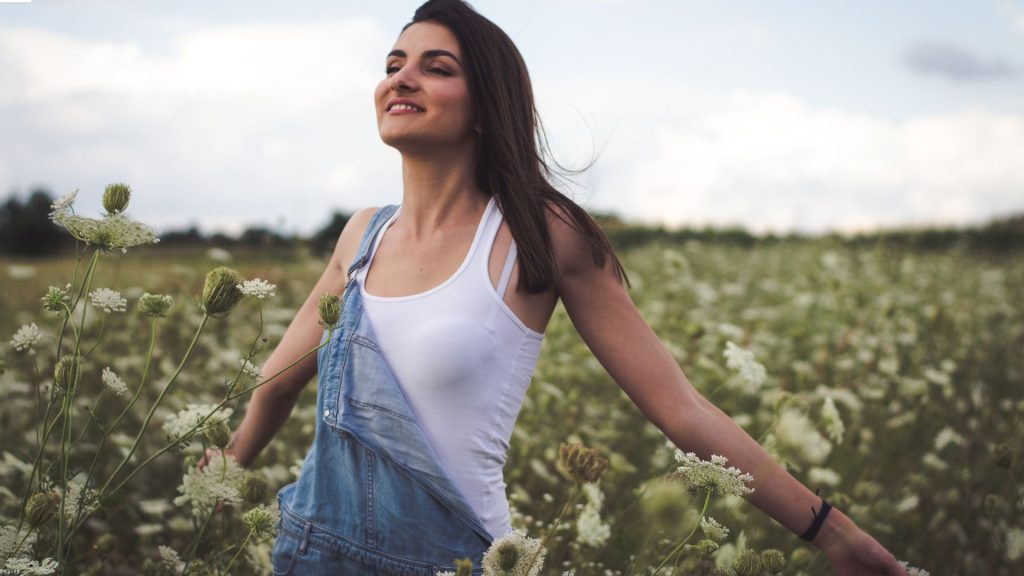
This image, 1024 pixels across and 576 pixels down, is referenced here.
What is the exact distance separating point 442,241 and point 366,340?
0.27m

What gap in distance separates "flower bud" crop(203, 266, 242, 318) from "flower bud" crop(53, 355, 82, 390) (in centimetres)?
21

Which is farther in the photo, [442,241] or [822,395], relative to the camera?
[822,395]

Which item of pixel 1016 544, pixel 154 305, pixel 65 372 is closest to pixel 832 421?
pixel 1016 544

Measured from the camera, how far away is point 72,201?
1257mm

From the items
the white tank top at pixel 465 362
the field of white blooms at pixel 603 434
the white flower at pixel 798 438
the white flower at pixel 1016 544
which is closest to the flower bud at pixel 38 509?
the field of white blooms at pixel 603 434

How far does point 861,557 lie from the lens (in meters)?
1.51

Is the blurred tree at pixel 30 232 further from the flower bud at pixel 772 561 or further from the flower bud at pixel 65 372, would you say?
the flower bud at pixel 772 561

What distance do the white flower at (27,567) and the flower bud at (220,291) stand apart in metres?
0.41

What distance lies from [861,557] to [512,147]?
1073 mm

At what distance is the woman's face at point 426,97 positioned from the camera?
1742mm

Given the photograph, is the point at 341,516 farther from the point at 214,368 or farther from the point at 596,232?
the point at 214,368

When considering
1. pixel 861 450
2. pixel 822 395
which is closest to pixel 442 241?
pixel 861 450

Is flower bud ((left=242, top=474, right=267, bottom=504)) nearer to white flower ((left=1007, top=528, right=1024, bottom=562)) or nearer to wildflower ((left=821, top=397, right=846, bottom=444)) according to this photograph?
wildflower ((left=821, top=397, right=846, bottom=444))

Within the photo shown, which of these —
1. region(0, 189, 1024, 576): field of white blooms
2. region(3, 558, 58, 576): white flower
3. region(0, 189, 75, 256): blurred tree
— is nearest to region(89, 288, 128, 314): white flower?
region(0, 189, 1024, 576): field of white blooms
